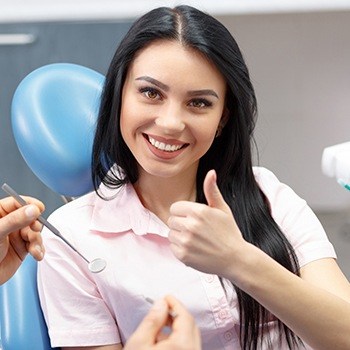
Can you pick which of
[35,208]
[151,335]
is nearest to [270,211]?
[35,208]

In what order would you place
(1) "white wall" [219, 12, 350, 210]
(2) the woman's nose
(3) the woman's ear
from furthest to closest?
(1) "white wall" [219, 12, 350, 210] < (3) the woman's ear < (2) the woman's nose

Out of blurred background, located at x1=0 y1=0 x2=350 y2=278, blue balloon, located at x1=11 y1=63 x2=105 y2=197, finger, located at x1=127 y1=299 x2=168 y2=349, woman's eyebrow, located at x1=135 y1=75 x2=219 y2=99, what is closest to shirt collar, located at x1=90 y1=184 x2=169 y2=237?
blue balloon, located at x1=11 y1=63 x2=105 y2=197

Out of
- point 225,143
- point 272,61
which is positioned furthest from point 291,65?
point 225,143

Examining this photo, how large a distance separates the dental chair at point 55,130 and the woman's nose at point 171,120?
27cm

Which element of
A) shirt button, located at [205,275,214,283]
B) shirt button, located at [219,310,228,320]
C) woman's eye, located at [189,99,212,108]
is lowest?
shirt button, located at [219,310,228,320]

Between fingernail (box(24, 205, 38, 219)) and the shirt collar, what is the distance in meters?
0.19

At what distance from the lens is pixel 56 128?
1452mm

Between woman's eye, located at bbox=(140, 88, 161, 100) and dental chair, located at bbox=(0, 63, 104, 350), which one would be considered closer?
woman's eye, located at bbox=(140, 88, 161, 100)

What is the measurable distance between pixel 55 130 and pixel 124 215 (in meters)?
0.23

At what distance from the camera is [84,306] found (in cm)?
129

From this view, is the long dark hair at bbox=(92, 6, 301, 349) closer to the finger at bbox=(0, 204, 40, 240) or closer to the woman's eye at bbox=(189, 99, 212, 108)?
the woman's eye at bbox=(189, 99, 212, 108)

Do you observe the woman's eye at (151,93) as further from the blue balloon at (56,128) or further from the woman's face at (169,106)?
the blue balloon at (56,128)

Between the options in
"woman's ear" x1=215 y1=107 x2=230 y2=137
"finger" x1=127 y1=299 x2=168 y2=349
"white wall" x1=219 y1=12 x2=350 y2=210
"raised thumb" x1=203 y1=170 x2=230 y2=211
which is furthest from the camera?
"white wall" x1=219 y1=12 x2=350 y2=210

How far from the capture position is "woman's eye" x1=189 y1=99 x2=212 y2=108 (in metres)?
1.24
